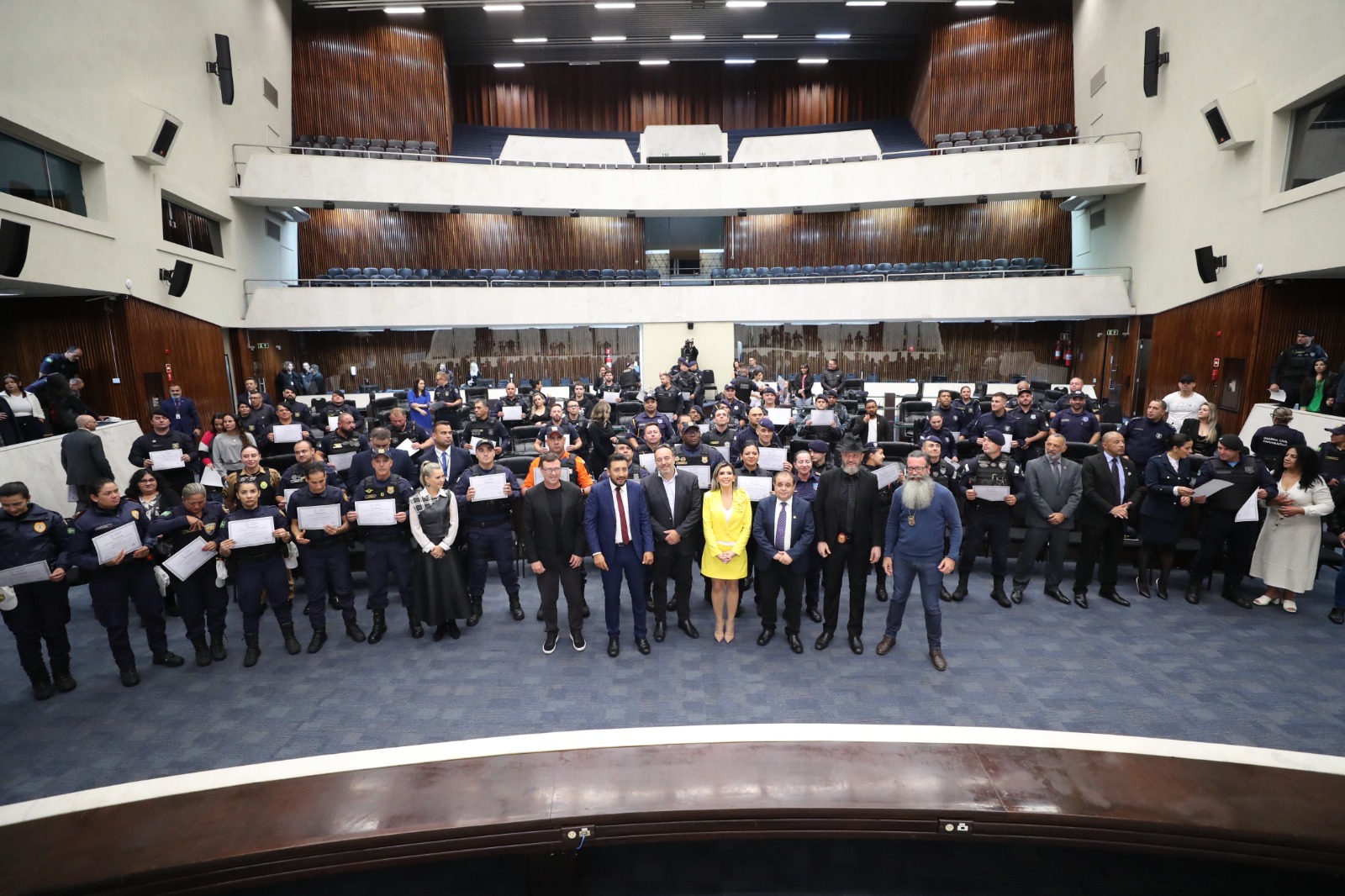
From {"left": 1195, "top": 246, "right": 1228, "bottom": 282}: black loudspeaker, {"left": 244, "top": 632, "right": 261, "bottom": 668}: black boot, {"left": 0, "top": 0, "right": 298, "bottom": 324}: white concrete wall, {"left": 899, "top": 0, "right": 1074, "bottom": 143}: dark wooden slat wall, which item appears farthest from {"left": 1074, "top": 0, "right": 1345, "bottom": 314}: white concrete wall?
{"left": 0, "top": 0, "right": 298, "bottom": 324}: white concrete wall

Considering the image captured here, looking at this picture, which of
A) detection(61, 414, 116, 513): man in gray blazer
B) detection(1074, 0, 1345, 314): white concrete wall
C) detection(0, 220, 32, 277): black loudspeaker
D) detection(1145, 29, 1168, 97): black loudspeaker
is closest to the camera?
detection(61, 414, 116, 513): man in gray blazer

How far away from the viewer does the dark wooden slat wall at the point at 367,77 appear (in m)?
20.0

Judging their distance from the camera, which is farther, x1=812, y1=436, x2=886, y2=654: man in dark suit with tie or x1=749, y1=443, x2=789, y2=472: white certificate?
x1=749, y1=443, x2=789, y2=472: white certificate

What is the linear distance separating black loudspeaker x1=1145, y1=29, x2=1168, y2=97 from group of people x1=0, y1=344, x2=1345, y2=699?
11.8 m

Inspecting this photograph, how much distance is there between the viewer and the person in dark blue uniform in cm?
571

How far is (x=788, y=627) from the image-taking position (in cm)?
564

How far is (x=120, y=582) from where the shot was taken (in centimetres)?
505

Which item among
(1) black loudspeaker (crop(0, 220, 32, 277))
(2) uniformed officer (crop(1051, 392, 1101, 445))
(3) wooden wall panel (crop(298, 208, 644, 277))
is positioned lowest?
(2) uniformed officer (crop(1051, 392, 1101, 445))

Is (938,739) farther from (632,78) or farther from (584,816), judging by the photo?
(632,78)

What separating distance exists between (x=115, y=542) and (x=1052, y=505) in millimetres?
8249

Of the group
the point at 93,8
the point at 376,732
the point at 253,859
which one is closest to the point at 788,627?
the point at 376,732

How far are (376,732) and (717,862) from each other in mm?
2623

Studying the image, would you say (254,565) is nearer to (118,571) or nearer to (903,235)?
(118,571)

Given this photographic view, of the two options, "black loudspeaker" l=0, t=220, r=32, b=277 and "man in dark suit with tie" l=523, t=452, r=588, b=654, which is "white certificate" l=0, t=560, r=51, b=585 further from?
"black loudspeaker" l=0, t=220, r=32, b=277
